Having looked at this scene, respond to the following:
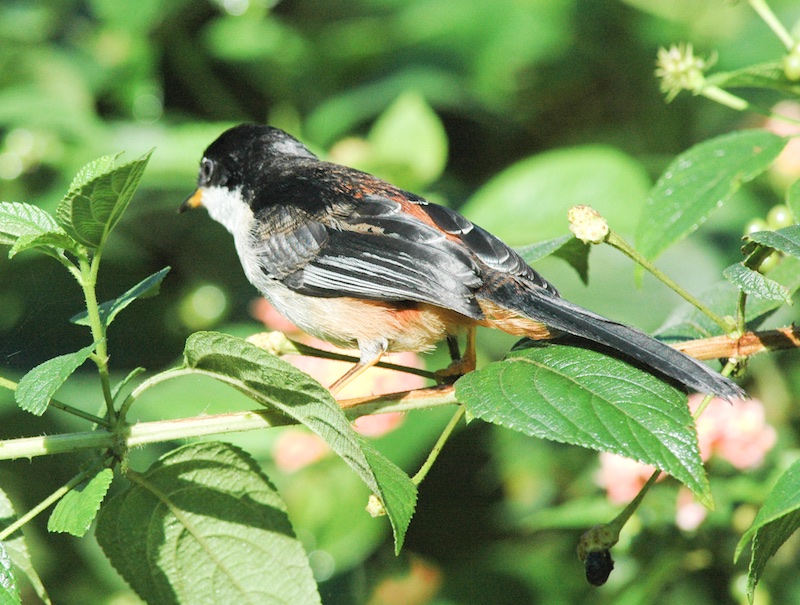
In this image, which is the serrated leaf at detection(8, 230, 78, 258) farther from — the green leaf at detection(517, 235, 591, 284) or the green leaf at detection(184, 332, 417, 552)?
the green leaf at detection(517, 235, 591, 284)

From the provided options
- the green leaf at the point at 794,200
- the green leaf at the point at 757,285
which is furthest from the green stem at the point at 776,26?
the green leaf at the point at 757,285

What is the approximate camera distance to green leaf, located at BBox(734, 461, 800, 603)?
1.82 metres

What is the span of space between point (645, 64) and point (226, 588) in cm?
488

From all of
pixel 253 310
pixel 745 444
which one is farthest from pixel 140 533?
pixel 253 310

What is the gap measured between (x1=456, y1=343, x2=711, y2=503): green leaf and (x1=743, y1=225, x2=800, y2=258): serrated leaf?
1.34 ft

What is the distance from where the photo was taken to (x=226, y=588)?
2.45 metres

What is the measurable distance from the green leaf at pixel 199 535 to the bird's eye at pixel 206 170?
89.7 inches

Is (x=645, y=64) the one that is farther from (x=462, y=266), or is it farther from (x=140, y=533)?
(x=140, y=533)

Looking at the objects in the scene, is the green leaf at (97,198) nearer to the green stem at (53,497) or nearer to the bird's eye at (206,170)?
the green stem at (53,497)

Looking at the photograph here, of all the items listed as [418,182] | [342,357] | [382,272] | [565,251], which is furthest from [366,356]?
[418,182]

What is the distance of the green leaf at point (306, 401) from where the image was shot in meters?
1.96

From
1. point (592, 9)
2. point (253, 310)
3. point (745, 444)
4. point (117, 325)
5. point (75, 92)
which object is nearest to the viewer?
point (745, 444)

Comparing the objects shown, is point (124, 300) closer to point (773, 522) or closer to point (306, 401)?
point (306, 401)

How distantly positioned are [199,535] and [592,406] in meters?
1.10
